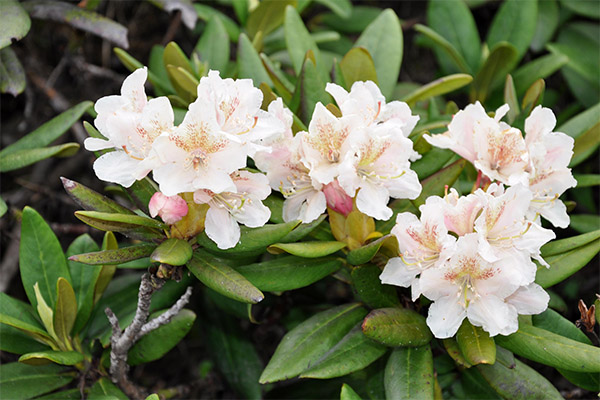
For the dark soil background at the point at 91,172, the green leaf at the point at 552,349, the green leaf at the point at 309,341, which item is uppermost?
the green leaf at the point at 552,349

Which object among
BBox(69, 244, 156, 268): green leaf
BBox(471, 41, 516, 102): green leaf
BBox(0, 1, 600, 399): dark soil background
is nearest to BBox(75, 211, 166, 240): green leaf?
BBox(69, 244, 156, 268): green leaf

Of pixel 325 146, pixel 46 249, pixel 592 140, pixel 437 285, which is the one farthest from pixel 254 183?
pixel 592 140

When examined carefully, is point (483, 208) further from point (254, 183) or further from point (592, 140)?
point (592, 140)

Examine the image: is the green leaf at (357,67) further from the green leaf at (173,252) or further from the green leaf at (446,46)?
the green leaf at (173,252)

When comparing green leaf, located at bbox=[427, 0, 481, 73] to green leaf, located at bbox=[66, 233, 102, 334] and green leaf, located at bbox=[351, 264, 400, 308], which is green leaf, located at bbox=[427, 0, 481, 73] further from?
green leaf, located at bbox=[66, 233, 102, 334]

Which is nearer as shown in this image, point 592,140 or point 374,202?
point 374,202

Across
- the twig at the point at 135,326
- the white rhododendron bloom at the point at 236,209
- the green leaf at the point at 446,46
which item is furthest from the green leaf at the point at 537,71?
the twig at the point at 135,326
